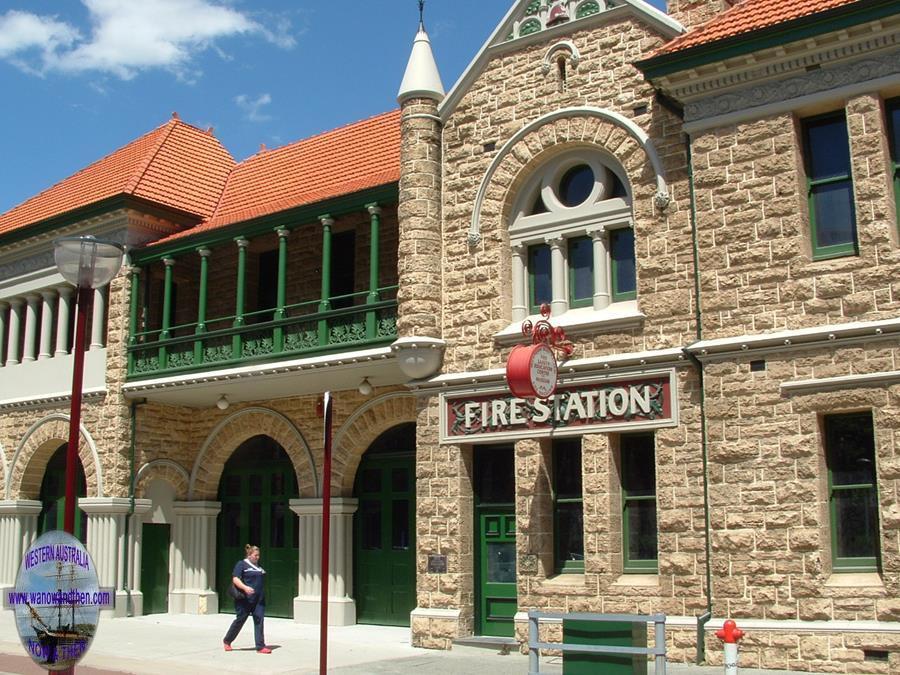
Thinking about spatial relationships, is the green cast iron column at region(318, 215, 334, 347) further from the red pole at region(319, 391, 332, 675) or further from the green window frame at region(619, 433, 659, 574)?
the red pole at region(319, 391, 332, 675)

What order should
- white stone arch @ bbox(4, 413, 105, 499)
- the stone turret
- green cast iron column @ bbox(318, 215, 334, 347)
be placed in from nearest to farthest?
the stone turret, green cast iron column @ bbox(318, 215, 334, 347), white stone arch @ bbox(4, 413, 105, 499)

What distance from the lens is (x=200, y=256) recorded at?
21375mm

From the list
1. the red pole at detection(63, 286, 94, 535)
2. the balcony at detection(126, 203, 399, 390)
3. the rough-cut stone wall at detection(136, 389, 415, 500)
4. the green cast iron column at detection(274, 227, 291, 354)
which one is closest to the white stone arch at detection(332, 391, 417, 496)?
the rough-cut stone wall at detection(136, 389, 415, 500)

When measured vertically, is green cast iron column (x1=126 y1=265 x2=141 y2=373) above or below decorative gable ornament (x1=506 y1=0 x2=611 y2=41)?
below

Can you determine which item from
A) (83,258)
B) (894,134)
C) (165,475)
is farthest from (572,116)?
(165,475)

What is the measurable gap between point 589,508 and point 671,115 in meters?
5.48

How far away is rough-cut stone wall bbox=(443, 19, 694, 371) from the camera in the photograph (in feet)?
48.0

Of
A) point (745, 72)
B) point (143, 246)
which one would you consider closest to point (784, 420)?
point (745, 72)

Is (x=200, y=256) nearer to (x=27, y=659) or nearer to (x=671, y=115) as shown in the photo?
(x=27, y=659)

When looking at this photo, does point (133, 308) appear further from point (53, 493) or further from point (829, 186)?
point (829, 186)

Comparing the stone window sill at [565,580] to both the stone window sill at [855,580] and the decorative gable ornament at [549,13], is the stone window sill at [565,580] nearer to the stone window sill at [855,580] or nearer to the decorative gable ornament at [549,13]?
the stone window sill at [855,580]

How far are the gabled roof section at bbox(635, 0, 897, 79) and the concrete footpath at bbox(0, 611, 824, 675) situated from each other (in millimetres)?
7634

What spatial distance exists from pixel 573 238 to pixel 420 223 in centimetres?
240

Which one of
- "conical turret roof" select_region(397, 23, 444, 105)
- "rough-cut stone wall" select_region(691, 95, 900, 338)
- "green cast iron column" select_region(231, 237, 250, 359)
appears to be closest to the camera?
"rough-cut stone wall" select_region(691, 95, 900, 338)
